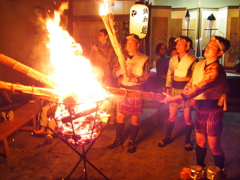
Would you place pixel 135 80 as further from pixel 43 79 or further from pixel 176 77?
pixel 43 79

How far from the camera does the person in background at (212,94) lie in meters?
3.37

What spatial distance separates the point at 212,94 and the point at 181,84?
1.31 meters

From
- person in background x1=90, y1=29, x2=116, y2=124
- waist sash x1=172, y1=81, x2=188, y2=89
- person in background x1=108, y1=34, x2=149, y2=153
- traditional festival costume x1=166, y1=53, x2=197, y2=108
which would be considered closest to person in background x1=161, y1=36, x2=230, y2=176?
traditional festival costume x1=166, y1=53, x2=197, y2=108

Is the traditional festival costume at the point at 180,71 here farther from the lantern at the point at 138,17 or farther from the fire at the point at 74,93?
the lantern at the point at 138,17

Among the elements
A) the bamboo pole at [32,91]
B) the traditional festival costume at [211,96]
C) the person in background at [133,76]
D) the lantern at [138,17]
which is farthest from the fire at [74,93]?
the lantern at [138,17]

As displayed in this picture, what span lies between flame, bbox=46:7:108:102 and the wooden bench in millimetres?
1570

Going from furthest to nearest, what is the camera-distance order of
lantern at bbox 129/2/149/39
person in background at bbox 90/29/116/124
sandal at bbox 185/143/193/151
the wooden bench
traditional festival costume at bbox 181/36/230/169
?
lantern at bbox 129/2/149/39, person in background at bbox 90/29/116/124, sandal at bbox 185/143/193/151, the wooden bench, traditional festival costume at bbox 181/36/230/169

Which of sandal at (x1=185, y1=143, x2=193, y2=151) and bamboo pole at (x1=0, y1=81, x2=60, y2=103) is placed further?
sandal at (x1=185, y1=143, x2=193, y2=151)

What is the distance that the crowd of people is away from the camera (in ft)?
11.3

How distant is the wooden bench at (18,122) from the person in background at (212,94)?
319 centimetres

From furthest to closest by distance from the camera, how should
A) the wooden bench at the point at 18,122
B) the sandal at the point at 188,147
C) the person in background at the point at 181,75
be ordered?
the sandal at the point at 188,147 → the person in background at the point at 181,75 → the wooden bench at the point at 18,122

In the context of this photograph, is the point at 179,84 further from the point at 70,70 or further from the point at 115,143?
the point at 70,70

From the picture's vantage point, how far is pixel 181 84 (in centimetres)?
478

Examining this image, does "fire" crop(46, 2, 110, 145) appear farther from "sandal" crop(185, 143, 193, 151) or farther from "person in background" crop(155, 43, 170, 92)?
"person in background" crop(155, 43, 170, 92)
